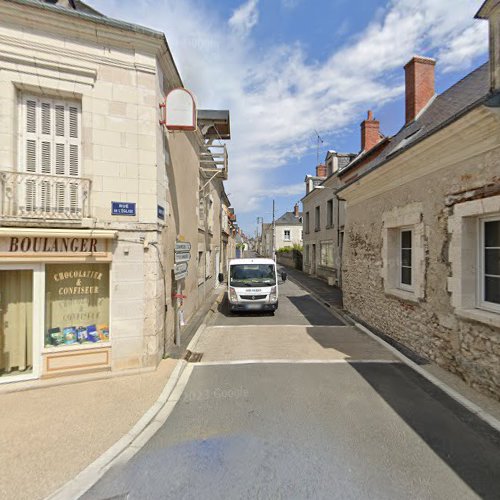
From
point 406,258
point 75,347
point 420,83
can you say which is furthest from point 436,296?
point 420,83

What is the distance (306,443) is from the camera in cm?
294

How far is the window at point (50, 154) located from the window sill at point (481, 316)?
21.2 ft

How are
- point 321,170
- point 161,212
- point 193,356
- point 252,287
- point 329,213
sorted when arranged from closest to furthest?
point 161,212
point 193,356
point 252,287
point 329,213
point 321,170

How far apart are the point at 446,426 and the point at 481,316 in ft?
5.50

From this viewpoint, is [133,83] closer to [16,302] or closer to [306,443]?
[16,302]

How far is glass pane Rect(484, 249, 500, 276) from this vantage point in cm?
402

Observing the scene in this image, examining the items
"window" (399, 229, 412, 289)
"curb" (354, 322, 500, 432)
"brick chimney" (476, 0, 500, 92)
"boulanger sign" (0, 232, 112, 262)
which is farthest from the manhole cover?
"brick chimney" (476, 0, 500, 92)

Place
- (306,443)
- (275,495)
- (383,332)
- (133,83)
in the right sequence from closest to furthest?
1. (275,495)
2. (306,443)
3. (133,83)
4. (383,332)

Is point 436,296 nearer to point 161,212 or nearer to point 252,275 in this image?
point 161,212

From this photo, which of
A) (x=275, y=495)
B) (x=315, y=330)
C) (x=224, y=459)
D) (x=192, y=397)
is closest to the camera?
(x=275, y=495)

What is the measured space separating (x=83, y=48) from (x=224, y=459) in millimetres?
6298

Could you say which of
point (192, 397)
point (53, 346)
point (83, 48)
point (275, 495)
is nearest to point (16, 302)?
point (53, 346)

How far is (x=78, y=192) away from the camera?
455cm

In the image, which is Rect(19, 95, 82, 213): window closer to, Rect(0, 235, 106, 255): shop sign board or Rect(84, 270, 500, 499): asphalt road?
Rect(0, 235, 106, 255): shop sign board
